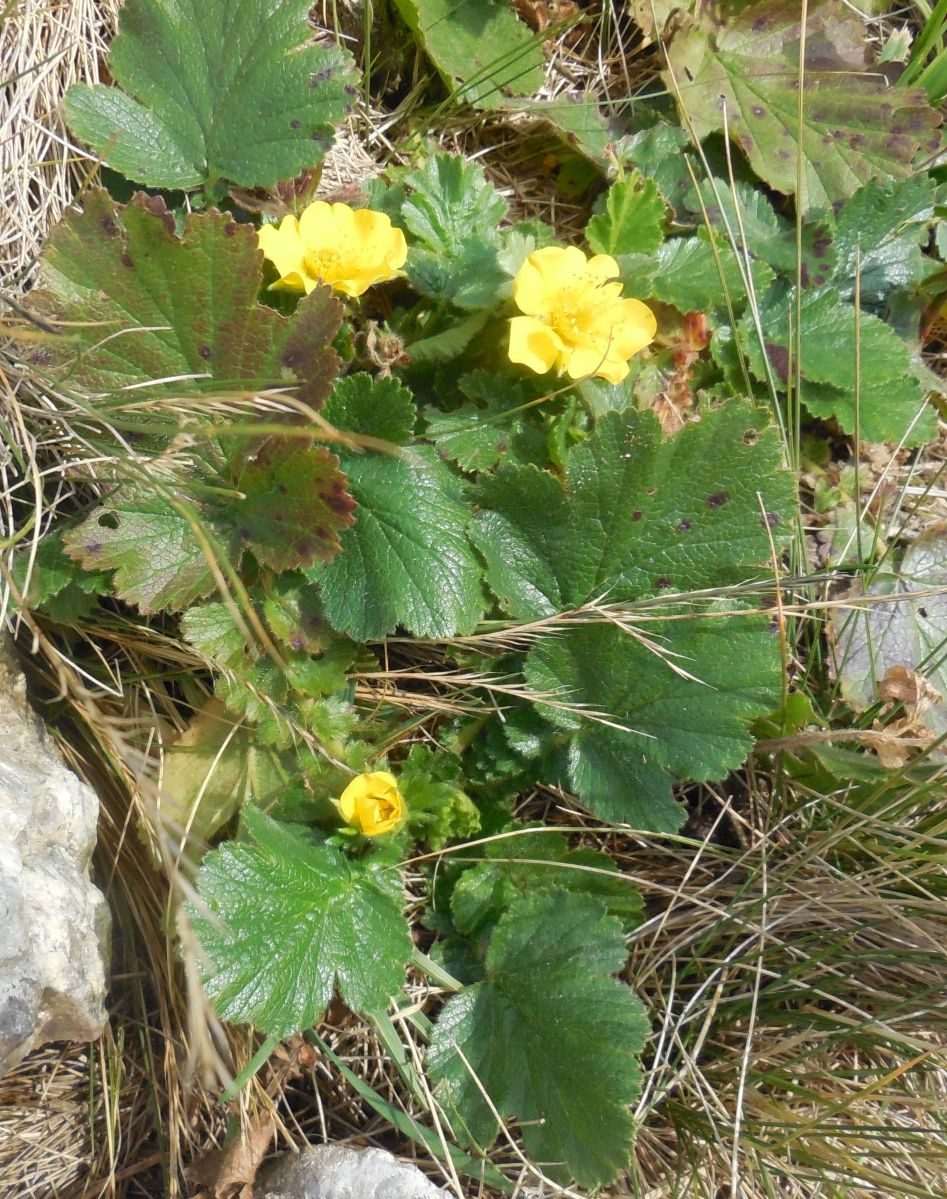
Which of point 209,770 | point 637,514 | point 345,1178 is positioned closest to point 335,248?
point 637,514

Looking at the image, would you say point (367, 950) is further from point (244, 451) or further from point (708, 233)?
point (708, 233)

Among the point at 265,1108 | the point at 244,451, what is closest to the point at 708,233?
the point at 244,451

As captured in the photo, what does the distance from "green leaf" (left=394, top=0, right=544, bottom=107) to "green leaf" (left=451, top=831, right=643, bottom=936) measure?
156 centimetres

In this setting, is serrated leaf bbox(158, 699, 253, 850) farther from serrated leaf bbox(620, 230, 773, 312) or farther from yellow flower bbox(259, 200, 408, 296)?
serrated leaf bbox(620, 230, 773, 312)

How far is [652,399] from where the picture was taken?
2.00 metres

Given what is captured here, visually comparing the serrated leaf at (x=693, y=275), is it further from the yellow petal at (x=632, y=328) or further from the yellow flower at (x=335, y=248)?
the yellow flower at (x=335, y=248)

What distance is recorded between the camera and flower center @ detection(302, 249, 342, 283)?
169 centimetres

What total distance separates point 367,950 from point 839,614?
3.91 feet

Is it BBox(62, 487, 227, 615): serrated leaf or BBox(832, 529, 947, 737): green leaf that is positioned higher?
BBox(62, 487, 227, 615): serrated leaf

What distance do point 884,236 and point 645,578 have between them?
40.3 inches

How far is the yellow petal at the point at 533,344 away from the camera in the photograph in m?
1.68

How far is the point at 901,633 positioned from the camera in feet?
6.81

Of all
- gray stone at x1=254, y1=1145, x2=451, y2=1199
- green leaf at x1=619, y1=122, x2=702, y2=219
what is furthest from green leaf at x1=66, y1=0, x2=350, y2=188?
gray stone at x1=254, y1=1145, x2=451, y2=1199

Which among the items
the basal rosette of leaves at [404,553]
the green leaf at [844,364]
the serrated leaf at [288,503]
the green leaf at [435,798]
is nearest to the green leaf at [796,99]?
the green leaf at [844,364]
